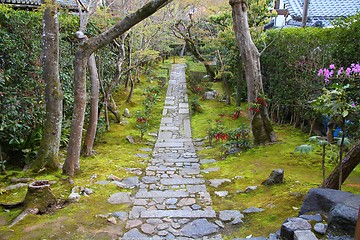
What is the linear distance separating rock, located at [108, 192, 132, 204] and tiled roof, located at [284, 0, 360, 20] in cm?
1227

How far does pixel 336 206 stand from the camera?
Result: 123 inches

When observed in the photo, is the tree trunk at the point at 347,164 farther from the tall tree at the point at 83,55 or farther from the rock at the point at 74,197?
the rock at the point at 74,197

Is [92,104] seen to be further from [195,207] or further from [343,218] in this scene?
[343,218]

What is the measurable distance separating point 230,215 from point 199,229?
1.92 ft

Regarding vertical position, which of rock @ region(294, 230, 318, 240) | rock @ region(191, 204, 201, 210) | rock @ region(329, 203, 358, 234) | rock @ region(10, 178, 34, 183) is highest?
rock @ region(329, 203, 358, 234)

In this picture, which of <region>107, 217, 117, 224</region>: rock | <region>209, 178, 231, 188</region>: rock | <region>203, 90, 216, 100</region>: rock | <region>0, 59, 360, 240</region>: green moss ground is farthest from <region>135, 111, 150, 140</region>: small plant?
<region>107, 217, 117, 224</region>: rock

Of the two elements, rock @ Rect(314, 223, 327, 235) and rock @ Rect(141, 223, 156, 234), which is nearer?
rock @ Rect(314, 223, 327, 235)

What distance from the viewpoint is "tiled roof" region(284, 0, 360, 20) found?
13523mm

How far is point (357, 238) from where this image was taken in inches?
60.1

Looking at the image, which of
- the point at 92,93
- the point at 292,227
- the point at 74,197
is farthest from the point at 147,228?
the point at 92,93

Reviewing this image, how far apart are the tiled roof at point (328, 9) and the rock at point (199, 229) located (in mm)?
12469

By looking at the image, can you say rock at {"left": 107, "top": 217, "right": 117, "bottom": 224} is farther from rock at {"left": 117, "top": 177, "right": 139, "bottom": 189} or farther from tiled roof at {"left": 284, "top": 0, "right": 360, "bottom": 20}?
tiled roof at {"left": 284, "top": 0, "right": 360, "bottom": 20}

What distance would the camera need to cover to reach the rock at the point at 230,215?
4.11 m

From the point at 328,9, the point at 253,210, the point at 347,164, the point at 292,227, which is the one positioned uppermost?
the point at 328,9
